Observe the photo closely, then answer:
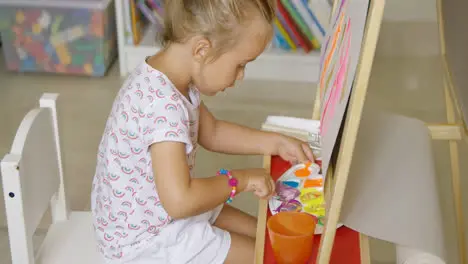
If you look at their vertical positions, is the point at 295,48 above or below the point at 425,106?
above

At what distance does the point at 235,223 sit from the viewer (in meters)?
1.40

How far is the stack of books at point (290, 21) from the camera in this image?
2842 millimetres

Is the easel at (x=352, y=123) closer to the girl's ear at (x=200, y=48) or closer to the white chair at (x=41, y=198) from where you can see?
the girl's ear at (x=200, y=48)

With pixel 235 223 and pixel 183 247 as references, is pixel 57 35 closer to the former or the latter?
pixel 235 223

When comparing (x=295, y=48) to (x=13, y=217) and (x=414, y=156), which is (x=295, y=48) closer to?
(x=414, y=156)

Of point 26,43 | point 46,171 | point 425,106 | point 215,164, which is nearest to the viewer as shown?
point 46,171

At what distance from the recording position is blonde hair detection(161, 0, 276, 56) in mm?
1089

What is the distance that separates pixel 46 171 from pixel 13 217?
163mm

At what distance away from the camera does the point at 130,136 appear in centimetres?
118

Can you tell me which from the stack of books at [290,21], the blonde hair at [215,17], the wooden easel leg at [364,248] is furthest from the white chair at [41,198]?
the stack of books at [290,21]

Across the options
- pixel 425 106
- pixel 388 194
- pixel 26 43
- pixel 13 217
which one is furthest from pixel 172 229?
pixel 26 43

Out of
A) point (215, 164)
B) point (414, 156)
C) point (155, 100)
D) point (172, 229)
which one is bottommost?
point (215, 164)

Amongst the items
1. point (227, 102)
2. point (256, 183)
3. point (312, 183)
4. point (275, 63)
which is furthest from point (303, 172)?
point (275, 63)

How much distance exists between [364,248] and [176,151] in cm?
33
